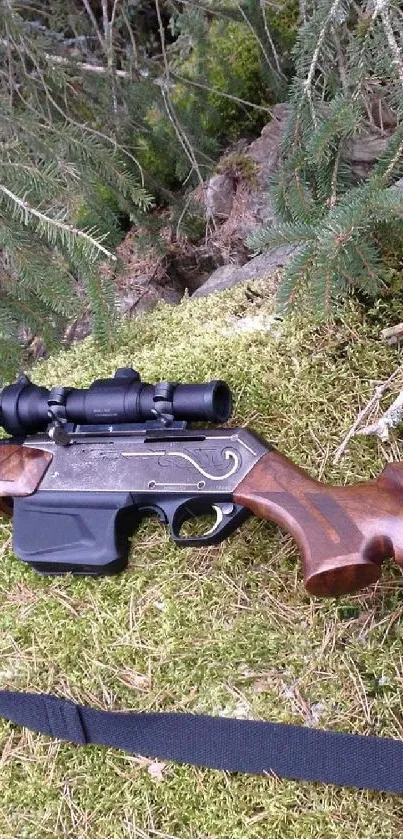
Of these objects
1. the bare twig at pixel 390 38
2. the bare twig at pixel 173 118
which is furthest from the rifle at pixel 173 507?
the bare twig at pixel 173 118

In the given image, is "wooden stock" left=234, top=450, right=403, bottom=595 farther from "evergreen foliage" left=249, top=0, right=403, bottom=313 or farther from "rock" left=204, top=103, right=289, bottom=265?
"rock" left=204, top=103, right=289, bottom=265

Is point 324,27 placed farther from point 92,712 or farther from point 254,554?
point 92,712

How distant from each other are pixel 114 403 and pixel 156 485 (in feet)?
1.08

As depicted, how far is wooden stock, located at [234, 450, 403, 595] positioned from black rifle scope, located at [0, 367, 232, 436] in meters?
0.32

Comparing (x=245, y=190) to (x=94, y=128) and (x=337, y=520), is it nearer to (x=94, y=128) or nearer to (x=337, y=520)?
(x=94, y=128)

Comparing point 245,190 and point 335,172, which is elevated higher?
point 335,172

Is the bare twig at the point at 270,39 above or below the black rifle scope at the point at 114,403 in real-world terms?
above

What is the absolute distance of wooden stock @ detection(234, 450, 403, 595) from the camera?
1.88 meters

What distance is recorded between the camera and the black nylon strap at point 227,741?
1.88m

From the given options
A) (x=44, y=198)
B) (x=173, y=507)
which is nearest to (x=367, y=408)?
(x=173, y=507)

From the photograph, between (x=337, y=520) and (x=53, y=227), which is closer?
(x=337, y=520)

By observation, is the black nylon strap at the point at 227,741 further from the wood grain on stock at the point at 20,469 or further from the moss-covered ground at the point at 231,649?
the wood grain on stock at the point at 20,469

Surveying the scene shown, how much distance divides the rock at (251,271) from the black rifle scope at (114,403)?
2.95ft

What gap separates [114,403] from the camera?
93.3 inches
